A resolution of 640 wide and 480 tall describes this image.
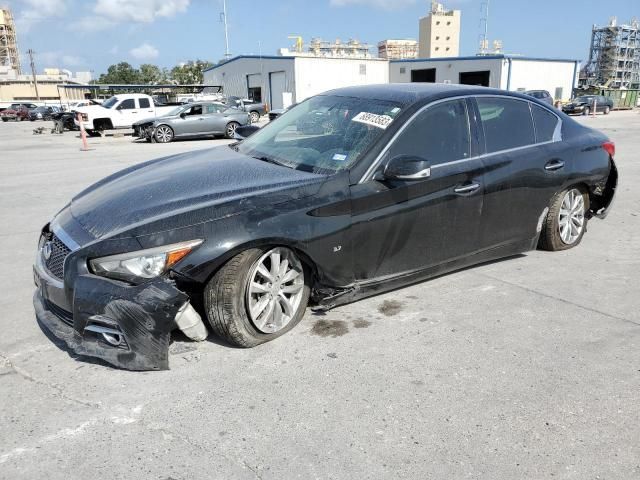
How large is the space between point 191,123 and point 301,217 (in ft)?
61.1

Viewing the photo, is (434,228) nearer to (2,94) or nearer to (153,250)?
(153,250)

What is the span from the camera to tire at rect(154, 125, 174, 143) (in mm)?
20062

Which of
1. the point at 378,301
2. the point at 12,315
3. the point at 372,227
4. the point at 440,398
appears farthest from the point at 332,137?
the point at 12,315

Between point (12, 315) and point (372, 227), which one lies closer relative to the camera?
point (372, 227)

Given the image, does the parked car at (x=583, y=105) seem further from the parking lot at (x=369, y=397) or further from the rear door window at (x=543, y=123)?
the parking lot at (x=369, y=397)

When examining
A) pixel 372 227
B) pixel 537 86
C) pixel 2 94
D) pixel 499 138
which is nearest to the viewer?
pixel 372 227

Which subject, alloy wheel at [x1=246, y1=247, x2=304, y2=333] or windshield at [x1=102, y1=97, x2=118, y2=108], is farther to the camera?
windshield at [x1=102, y1=97, x2=118, y2=108]

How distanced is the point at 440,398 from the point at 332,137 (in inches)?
82.3

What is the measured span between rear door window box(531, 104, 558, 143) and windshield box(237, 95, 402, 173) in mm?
1618

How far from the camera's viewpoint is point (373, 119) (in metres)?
3.95

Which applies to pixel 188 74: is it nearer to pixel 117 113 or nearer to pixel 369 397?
pixel 117 113

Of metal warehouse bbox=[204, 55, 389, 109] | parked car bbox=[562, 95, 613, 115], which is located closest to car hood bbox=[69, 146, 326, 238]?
parked car bbox=[562, 95, 613, 115]

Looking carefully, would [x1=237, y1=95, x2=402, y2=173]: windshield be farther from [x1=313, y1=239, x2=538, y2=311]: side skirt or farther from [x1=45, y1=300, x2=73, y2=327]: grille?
[x1=45, y1=300, x2=73, y2=327]: grille

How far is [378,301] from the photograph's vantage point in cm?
417
